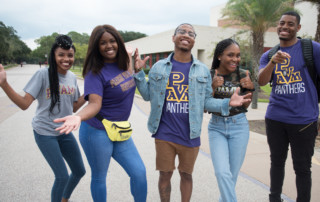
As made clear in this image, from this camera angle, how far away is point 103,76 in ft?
7.54

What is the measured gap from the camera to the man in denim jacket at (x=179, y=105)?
8.41 ft

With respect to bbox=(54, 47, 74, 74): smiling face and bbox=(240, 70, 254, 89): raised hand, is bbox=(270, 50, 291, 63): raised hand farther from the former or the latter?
bbox=(54, 47, 74, 74): smiling face

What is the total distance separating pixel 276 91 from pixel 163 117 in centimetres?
131

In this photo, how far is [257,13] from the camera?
12.7 m

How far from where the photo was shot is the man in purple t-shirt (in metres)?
2.64

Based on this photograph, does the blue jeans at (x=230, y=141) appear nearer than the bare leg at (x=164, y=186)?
Yes

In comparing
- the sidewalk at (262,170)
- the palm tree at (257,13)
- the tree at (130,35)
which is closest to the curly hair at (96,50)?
the sidewalk at (262,170)

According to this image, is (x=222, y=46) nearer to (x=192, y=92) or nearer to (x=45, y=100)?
(x=192, y=92)

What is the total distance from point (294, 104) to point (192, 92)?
3.63 ft

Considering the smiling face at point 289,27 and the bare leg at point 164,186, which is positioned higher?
the smiling face at point 289,27

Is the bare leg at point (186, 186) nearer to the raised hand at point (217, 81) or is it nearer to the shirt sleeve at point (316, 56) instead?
the raised hand at point (217, 81)

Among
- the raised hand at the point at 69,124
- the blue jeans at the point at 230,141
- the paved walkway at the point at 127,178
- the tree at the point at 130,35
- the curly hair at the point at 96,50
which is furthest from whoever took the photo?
the tree at the point at 130,35

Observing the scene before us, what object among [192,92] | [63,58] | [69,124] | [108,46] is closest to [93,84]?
[108,46]

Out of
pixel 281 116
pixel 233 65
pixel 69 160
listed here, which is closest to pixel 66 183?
pixel 69 160
